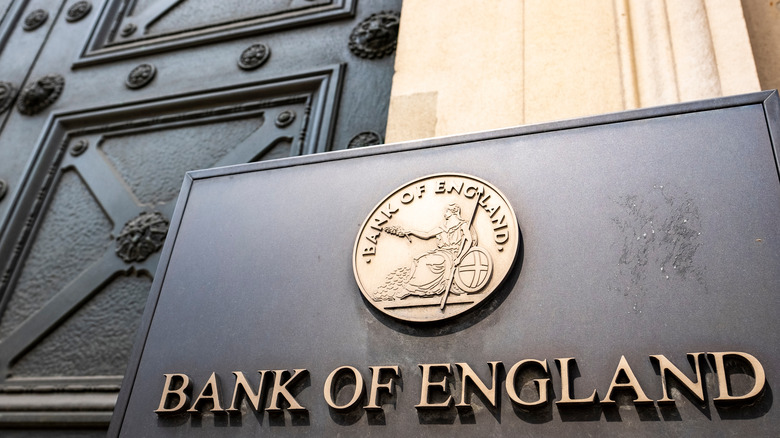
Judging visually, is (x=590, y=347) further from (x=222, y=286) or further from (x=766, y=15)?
(x=766, y=15)

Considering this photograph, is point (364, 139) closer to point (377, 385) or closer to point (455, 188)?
point (455, 188)

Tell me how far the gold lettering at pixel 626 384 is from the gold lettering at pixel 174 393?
0.98m

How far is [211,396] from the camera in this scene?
158 centimetres

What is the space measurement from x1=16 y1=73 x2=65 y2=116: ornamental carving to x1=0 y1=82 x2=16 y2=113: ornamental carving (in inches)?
2.0

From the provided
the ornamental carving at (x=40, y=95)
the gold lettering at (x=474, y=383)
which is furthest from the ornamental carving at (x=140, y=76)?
the gold lettering at (x=474, y=383)

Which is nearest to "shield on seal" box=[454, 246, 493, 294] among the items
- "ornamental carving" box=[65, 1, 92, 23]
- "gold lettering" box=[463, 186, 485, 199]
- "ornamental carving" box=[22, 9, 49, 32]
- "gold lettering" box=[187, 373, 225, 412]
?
"gold lettering" box=[463, 186, 485, 199]

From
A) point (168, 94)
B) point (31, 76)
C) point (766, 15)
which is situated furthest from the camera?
point (31, 76)

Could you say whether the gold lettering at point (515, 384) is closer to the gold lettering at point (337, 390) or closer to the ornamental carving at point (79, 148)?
the gold lettering at point (337, 390)

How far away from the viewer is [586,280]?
1.46 metres

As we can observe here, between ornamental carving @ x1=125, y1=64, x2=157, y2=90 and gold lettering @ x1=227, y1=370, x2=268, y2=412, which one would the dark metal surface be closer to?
gold lettering @ x1=227, y1=370, x2=268, y2=412

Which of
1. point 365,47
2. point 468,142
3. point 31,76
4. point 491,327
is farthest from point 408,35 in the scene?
point 31,76

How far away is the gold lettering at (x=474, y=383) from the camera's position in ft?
4.49

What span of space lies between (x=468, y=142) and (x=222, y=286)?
0.78 meters

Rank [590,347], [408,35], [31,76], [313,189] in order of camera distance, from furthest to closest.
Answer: [31,76]
[408,35]
[313,189]
[590,347]
